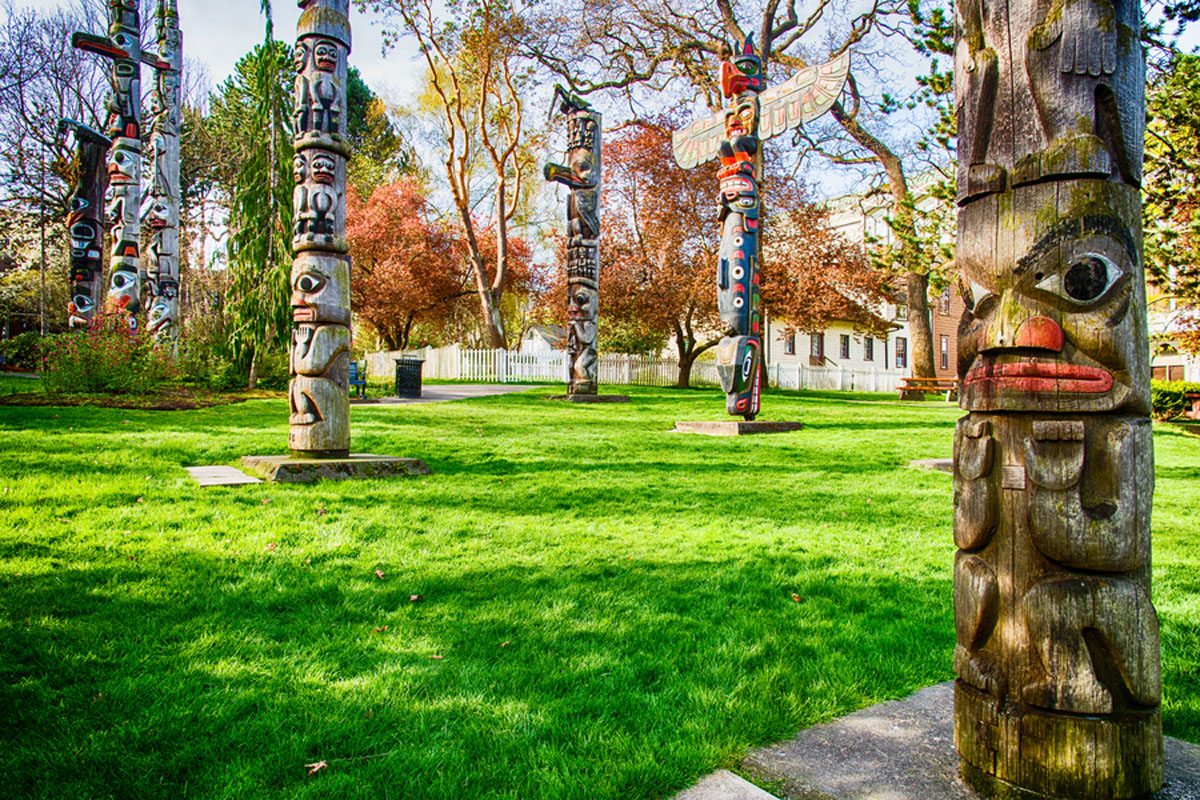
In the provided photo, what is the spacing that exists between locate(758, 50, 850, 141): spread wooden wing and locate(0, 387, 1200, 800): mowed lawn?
591cm

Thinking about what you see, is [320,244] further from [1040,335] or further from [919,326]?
[919,326]

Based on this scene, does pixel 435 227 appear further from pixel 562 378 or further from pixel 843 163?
pixel 843 163

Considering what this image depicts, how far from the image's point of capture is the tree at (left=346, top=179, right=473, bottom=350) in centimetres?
3052

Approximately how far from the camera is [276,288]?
16.4m

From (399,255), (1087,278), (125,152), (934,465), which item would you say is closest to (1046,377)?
(1087,278)

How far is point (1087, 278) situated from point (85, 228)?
58.2ft

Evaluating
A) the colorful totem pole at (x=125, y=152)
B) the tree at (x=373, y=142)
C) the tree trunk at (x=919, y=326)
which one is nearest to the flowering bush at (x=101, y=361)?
the colorful totem pole at (x=125, y=152)

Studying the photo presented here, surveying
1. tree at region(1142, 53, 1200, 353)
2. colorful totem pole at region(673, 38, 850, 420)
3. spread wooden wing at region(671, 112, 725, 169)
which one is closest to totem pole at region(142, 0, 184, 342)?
spread wooden wing at region(671, 112, 725, 169)

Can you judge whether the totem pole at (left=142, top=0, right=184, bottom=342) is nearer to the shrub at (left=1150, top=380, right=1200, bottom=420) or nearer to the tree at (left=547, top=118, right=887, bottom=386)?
the tree at (left=547, top=118, right=887, bottom=386)

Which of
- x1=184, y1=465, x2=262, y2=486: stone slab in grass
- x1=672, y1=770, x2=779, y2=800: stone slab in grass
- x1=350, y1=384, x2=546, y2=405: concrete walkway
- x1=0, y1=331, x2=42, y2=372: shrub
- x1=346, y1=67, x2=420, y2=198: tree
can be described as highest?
x1=346, y1=67, x2=420, y2=198: tree

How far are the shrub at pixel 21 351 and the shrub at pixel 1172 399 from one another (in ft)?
97.5

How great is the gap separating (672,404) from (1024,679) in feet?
49.9

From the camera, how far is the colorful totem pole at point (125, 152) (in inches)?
623

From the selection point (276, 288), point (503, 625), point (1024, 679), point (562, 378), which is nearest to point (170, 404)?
point (276, 288)
